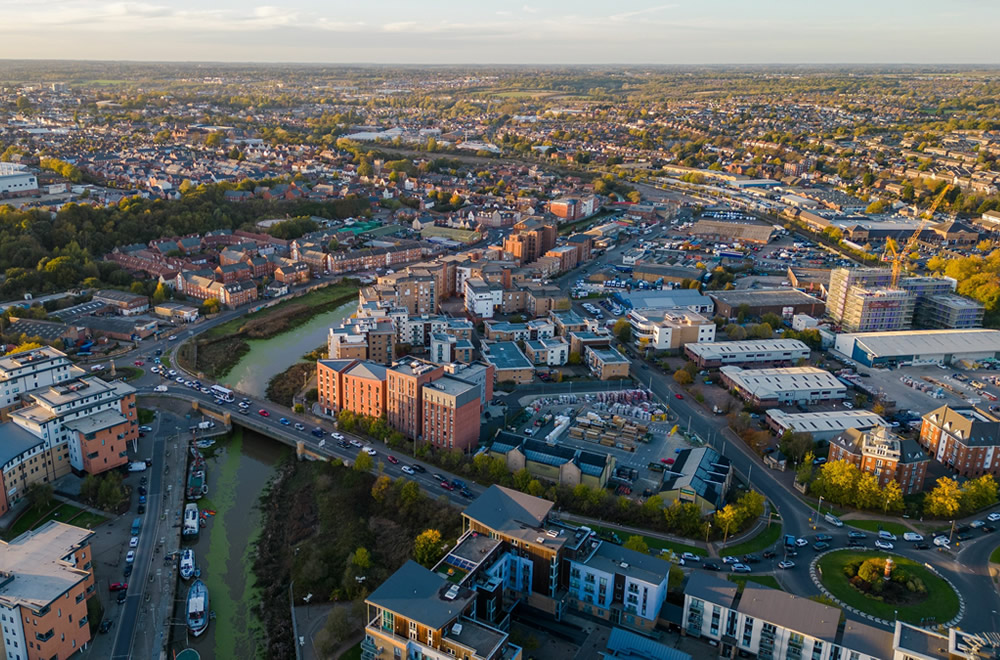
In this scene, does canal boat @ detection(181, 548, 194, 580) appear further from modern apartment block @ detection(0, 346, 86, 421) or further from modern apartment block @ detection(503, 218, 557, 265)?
modern apartment block @ detection(503, 218, 557, 265)

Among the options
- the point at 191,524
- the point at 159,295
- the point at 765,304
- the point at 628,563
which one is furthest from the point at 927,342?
the point at 159,295

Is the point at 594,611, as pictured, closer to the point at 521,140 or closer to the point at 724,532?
the point at 724,532

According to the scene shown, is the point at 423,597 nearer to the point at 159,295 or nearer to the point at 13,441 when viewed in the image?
the point at 13,441

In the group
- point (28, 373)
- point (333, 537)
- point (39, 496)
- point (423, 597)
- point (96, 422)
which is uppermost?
point (28, 373)

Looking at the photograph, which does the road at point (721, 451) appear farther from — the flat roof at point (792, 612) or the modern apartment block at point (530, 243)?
the modern apartment block at point (530, 243)

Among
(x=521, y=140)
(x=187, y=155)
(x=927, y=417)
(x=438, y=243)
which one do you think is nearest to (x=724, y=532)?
(x=927, y=417)

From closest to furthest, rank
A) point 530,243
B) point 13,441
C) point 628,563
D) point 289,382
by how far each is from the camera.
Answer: point 628,563 < point 13,441 < point 289,382 < point 530,243

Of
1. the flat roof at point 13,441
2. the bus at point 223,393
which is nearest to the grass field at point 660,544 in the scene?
the bus at point 223,393
